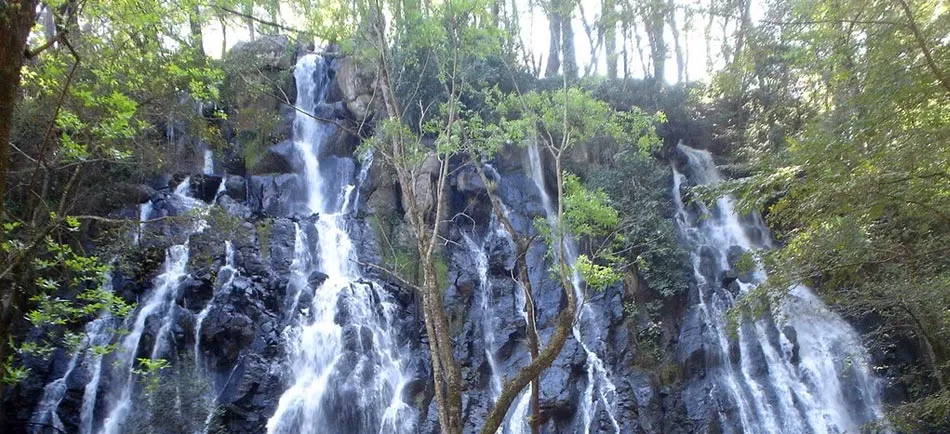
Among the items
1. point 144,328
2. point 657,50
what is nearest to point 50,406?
point 144,328

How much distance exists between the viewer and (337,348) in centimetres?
1536

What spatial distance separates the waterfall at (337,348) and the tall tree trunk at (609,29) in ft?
32.7

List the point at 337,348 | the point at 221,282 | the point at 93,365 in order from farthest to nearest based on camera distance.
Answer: the point at 221,282
the point at 337,348
the point at 93,365

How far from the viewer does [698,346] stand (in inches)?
650

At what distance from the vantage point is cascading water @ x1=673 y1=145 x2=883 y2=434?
1490cm

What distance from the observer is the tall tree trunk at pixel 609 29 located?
64.1ft

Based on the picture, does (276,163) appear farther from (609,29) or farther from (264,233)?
(609,29)

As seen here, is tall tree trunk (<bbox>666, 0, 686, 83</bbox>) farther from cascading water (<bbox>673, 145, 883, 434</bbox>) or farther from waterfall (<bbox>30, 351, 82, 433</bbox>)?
waterfall (<bbox>30, 351, 82, 433</bbox>)

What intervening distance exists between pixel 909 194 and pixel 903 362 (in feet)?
37.7

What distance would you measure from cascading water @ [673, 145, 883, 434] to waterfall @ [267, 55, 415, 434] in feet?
26.7

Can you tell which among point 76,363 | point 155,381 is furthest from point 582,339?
point 76,363

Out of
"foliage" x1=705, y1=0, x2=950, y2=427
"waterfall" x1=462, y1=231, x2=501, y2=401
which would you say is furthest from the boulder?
"foliage" x1=705, y1=0, x2=950, y2=427

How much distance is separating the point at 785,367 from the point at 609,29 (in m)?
11.6

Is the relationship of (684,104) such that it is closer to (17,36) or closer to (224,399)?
(224,399)
